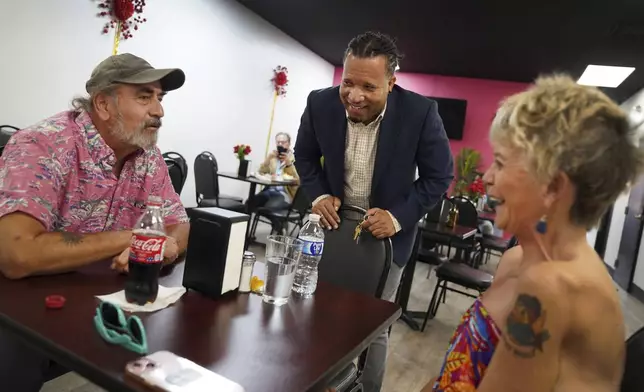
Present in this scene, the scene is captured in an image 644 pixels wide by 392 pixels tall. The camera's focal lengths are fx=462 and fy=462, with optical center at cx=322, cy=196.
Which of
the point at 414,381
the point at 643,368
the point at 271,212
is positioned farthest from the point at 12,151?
the point at 271,212

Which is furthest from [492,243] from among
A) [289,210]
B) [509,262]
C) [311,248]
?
[509,262]

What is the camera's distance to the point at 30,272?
1.10m

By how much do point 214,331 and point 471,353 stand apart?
52 centimetres

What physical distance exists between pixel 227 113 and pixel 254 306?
5.49 m

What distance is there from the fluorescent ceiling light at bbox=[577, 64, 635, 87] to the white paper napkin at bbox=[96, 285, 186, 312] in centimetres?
694

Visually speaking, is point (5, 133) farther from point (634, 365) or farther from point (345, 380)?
point (634, 365)

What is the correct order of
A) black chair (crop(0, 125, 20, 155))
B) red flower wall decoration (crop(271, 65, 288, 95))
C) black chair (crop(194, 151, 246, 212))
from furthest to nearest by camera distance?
red flower wall decoration (crop(271, 65, 288, 95)) → black chair (crop(194, 151, 246, 212)) → black chair (crop(0, 125, 20, 155))

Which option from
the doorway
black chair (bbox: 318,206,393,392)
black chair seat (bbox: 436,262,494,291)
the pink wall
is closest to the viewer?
Result: black chair (bbox: 318,206,393,392)

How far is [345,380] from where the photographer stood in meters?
1.45

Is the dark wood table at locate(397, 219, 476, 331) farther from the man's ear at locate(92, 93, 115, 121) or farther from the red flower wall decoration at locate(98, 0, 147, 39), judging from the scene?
the red flower wall decoration at locate(98, 0, 147, 39)

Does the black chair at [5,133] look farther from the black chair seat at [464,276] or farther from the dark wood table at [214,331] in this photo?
the black chair seat at [464,276]

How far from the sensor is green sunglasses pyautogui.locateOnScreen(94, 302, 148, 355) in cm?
83

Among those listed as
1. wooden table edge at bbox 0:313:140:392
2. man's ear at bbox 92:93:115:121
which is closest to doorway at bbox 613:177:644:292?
man's ear at bbox 92:93:115:121

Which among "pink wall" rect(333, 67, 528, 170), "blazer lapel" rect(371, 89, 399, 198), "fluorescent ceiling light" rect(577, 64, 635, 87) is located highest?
"fluorescent ceiling light" rect(577, 64, 635, 87)
